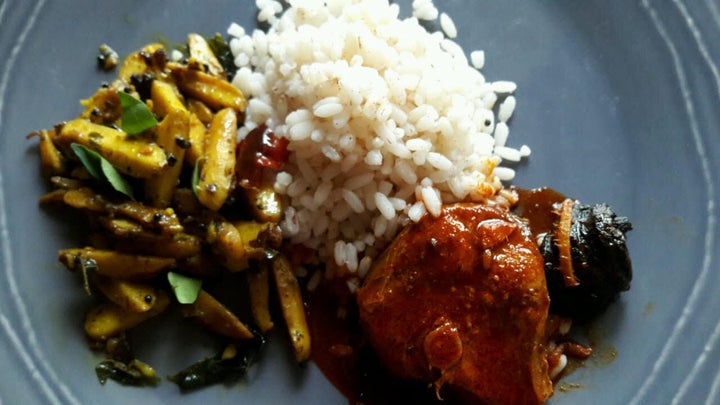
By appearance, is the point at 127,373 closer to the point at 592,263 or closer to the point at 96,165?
the point at 96,165

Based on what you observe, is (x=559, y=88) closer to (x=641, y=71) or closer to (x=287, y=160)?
(x=641, y=71)

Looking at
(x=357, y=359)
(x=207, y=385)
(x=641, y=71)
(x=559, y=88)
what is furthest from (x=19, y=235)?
(x=641, y=71)

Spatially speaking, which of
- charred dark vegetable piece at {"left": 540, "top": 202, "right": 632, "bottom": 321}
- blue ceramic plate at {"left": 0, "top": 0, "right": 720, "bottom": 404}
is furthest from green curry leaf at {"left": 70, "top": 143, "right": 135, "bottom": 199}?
charred dark vegetable piece at {"left": 540, "top": 202, "right": 632, "bottom": 321}

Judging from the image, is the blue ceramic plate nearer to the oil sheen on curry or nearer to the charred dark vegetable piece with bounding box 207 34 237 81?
the charred dark vegetable piece with bounding box 207 34 237 81

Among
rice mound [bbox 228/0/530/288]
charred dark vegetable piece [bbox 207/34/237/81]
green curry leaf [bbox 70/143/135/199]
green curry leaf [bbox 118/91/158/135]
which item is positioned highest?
rice mound [bbox 228/0/530/288]

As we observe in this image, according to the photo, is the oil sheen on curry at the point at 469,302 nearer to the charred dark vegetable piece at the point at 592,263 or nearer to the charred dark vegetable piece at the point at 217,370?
the charred dark vegetable piece at the point at 592,263

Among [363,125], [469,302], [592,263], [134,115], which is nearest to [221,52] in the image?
[134,115]

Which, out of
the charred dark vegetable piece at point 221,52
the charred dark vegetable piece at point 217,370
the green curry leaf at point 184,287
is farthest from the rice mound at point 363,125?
the charred dark vegetable piece at point 217,370

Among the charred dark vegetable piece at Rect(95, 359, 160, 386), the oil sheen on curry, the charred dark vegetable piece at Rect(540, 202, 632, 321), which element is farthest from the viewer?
the charred dark vegetable piece at Rect(540, 202, 632, 321)
